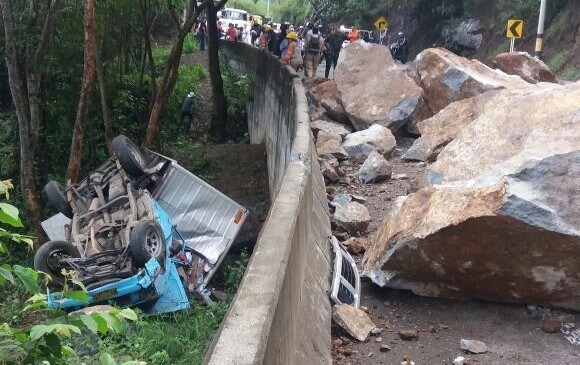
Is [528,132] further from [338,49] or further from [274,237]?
[338,49]

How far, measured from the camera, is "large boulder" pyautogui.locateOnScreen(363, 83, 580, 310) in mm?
4570

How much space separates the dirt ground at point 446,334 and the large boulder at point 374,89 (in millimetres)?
6162

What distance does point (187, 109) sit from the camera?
54.7 ft

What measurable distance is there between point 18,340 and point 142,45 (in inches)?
549

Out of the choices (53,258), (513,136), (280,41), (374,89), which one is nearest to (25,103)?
(53,258)

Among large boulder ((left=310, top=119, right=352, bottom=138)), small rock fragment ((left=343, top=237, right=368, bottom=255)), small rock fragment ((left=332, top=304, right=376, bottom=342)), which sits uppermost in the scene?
large boulder ((left=310, top=119, right=352, bottom=138))

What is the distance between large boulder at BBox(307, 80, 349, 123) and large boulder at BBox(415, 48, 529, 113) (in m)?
1.55

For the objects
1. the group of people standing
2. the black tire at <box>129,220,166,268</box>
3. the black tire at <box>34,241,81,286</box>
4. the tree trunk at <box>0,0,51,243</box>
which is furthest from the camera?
the group of people standing

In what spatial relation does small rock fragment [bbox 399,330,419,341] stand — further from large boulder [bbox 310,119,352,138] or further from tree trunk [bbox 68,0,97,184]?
tree trunk [bbox 68,0,97,184]

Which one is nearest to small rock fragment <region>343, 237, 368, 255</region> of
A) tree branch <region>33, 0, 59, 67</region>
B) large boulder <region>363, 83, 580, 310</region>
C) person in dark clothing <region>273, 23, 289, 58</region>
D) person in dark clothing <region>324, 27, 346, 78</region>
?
large boulder <region>363, 83, 580, 310</region>

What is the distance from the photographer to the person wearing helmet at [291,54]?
722 inches

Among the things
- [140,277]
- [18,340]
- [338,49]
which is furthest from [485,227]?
[338,49]

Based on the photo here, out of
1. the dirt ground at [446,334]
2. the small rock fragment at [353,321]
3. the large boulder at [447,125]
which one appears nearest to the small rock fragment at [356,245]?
the dirt ground at [446,334]

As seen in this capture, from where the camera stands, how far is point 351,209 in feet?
22.5
